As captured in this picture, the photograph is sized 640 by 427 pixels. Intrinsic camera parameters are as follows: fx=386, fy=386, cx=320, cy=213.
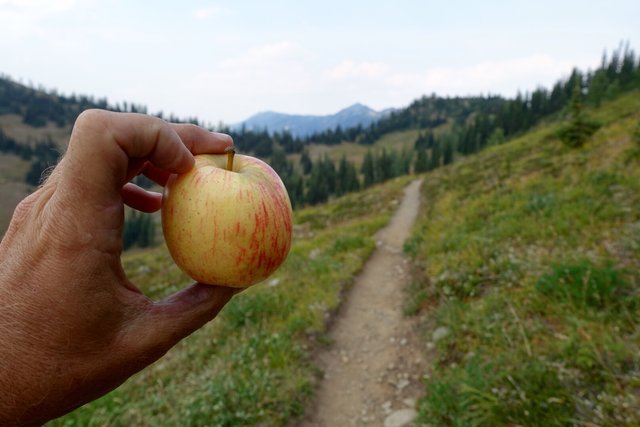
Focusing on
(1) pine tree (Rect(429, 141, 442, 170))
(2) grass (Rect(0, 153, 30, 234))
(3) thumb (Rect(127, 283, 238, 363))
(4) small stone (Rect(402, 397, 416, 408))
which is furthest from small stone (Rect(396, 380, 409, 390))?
(2) grass (Rect(0, 153, 30, 234))

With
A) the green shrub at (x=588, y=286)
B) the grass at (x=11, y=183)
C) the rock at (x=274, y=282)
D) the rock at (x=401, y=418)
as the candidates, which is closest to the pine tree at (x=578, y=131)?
the rock at (x=274, y=282)

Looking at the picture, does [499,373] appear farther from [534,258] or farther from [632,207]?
[632,207]

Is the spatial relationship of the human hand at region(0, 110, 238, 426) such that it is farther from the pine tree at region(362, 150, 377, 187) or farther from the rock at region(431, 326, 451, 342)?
the pine tree at region(362, 150, 377, 187)

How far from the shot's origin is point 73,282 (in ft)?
5.73

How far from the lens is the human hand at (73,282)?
1.74 metres

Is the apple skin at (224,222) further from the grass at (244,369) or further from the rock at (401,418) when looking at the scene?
the rock at (401,418)

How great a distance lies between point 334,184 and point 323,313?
330 ft

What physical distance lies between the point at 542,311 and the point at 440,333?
5.23 ft

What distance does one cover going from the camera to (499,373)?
159 inches

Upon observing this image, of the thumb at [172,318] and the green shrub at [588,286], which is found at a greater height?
the thumb at [172,318]

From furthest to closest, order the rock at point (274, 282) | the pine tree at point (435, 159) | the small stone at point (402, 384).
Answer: the pine tree at point (435, 159)
the rock at point (274, 282)
the small stone at point (402, 384)

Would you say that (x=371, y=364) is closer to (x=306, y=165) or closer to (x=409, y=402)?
(x=409, y=402)

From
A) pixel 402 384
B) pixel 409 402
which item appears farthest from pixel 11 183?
pixel 409 402

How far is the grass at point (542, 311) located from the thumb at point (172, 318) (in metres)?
2.96
